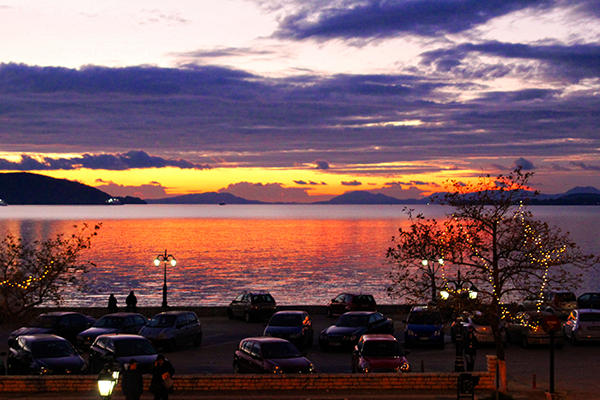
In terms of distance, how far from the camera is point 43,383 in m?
18.4

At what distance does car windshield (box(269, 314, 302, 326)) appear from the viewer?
28031mm

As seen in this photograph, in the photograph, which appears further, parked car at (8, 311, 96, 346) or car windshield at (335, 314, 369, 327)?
parked car at (8, 311, 96, 346)

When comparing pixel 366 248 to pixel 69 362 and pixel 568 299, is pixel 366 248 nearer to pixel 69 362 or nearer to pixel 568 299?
pixel 568 299

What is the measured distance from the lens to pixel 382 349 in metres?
21.5

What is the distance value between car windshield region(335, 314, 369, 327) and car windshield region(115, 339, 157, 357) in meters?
9.65

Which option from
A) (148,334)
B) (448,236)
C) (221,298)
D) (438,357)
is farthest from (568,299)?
(221,298)

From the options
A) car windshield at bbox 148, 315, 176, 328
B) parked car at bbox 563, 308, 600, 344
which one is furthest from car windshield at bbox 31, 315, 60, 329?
parked car at bbox 563, 308, 600, 344

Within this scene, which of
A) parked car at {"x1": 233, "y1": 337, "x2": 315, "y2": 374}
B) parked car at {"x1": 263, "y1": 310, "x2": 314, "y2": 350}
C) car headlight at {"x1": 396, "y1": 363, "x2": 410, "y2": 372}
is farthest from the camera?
parked car at {"x1": 263, "y1": 310, "x2": 314, "y2": 350}

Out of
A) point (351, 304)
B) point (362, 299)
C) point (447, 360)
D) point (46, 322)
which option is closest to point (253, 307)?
point (351, 304)

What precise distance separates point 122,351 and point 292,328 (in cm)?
830

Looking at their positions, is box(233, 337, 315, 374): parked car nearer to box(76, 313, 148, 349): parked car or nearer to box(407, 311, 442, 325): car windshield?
box(76, 313, 148, 349): parked car

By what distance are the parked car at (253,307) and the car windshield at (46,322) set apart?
427 inches

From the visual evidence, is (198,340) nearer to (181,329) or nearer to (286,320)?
(181,329)

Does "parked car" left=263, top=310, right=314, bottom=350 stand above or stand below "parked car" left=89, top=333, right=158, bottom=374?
below
